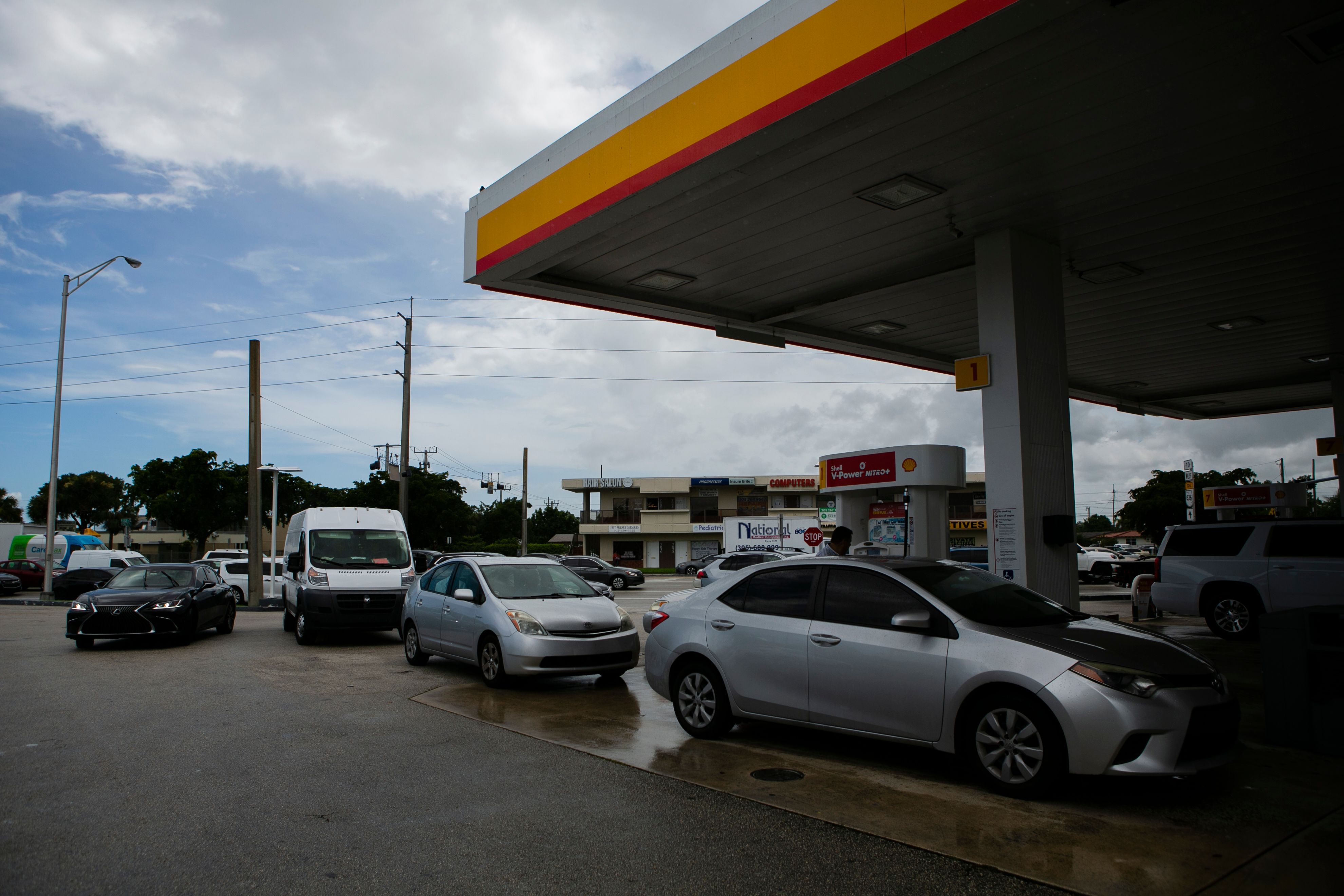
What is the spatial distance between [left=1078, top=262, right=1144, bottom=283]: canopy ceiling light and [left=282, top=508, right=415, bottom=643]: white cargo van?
11339mm

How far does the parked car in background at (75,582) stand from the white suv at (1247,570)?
31.2m

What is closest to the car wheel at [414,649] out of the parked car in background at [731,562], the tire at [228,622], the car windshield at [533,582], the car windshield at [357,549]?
the car windshield at [533,582]

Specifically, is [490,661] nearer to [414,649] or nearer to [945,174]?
[414,649]

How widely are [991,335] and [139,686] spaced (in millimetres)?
10682

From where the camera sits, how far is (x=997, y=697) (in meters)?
5.16

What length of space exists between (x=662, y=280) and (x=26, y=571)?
3828 cm

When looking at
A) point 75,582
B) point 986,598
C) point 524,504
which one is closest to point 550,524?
point 524,504

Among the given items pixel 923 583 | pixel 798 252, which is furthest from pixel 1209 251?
pixel 923 583

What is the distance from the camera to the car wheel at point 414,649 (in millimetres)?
11461

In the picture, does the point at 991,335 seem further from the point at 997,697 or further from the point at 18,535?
the point at 18,535

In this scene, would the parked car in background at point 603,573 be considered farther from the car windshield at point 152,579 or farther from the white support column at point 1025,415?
the white support column at point 1025,415

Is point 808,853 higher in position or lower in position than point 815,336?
lower

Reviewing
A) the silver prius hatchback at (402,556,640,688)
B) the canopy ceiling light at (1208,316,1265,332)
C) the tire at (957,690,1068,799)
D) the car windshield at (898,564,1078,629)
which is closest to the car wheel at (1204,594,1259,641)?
the canopy ceiling light at (1208,316,1265,332)

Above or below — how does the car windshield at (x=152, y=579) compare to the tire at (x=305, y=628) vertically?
above
